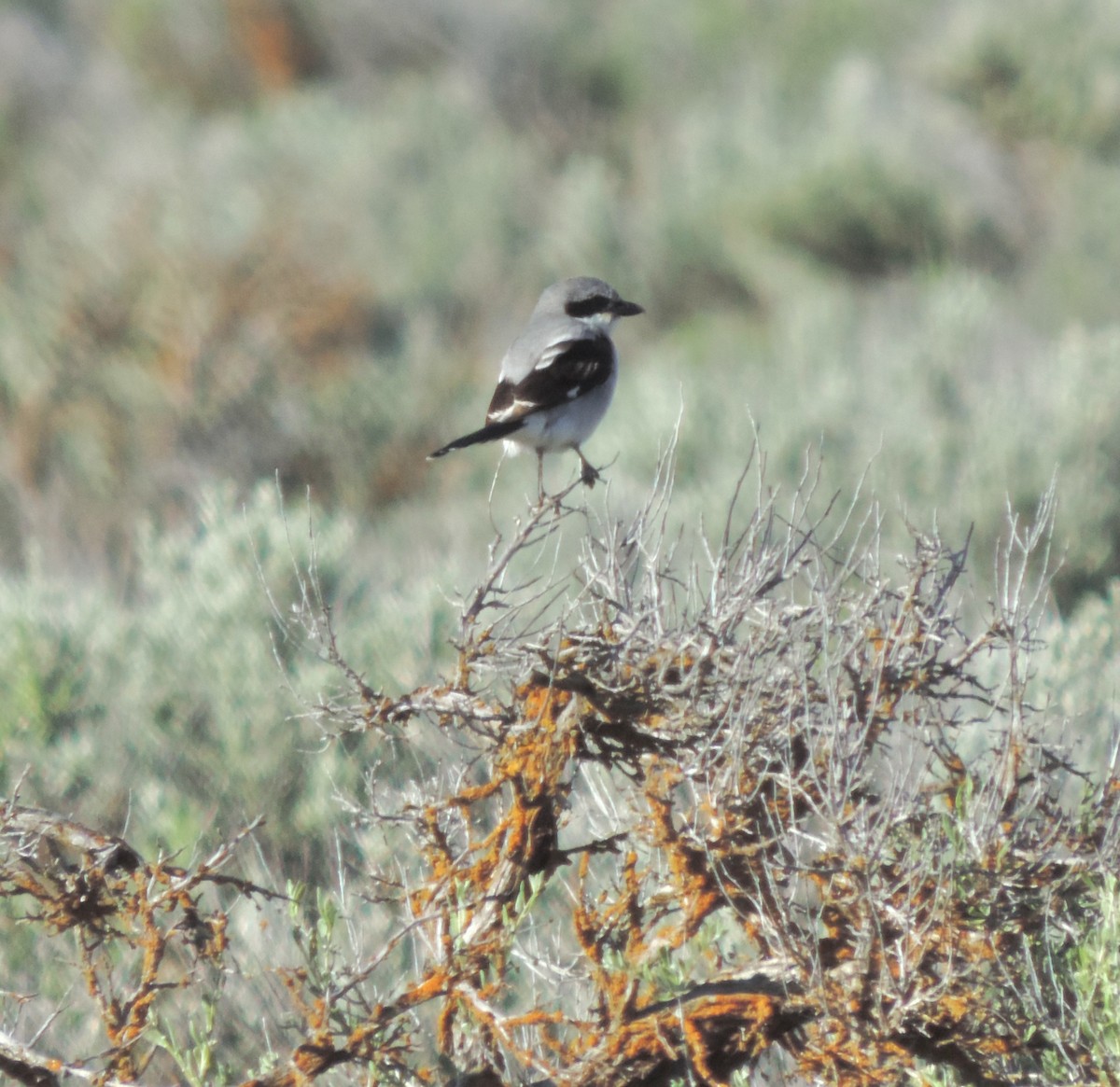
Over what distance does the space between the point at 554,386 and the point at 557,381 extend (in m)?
0.04

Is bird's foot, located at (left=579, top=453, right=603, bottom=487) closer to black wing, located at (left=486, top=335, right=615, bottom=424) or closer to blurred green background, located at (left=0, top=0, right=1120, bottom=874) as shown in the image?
black wing, located at (left=486, top=335, right=615, bottom=424)

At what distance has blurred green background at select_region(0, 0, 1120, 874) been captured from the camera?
6.57 metres

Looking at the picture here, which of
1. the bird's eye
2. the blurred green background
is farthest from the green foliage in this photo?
the bird's eye

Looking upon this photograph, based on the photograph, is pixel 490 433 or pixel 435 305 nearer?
pixel 490 433

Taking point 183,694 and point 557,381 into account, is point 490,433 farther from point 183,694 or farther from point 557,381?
point 183,694

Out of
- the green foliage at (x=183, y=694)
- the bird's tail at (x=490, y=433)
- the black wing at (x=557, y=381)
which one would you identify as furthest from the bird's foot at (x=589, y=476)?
the green foliage at (x=183, y=694)

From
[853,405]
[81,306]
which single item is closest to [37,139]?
[81,306]

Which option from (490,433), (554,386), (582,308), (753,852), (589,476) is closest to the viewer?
(753,852)

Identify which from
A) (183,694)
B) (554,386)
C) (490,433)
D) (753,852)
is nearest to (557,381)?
(554,386)

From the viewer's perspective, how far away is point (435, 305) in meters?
15.4

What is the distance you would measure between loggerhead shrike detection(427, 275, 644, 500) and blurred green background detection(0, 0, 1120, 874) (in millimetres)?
985

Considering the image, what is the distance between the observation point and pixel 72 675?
6.43 metres

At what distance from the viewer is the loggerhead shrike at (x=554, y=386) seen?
5.30 m

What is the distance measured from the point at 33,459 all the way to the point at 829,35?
11767mm
